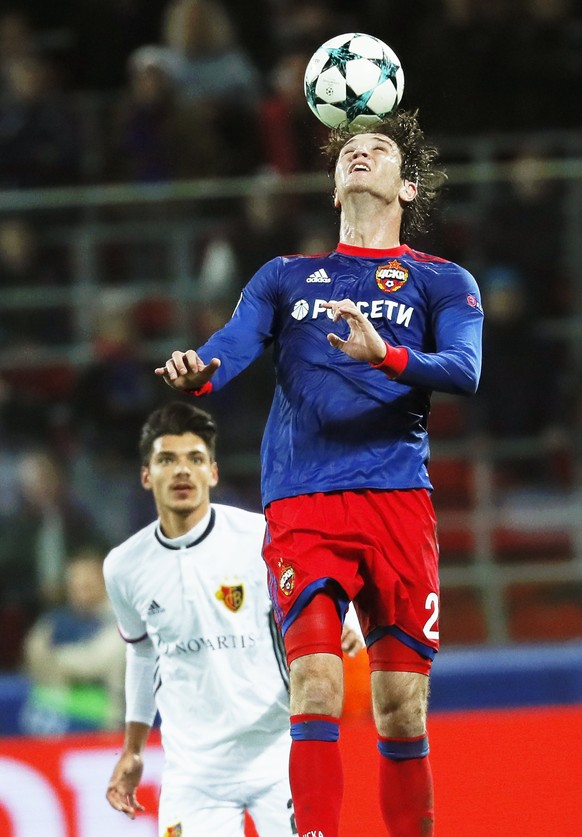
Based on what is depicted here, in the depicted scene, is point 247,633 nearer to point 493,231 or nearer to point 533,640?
point 533,640

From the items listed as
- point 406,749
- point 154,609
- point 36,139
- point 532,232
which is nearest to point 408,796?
point 406,749

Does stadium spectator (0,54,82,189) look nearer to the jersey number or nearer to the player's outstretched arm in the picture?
the player's outstretched arm

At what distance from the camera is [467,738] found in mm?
4668

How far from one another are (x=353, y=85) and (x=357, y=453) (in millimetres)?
1147

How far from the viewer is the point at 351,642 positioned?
403 cm

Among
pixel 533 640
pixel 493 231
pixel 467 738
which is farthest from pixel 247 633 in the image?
pixel 493 231

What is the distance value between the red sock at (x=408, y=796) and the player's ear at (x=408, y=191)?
148 centimetres

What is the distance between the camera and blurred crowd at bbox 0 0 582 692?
731cm

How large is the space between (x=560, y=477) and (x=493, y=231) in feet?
4.59

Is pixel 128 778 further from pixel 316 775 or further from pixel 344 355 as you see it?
pixel 344 355

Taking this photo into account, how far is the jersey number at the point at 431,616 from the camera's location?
3562mm

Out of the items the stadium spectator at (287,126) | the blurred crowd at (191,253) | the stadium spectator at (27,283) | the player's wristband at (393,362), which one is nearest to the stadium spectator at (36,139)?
the blurred crowd at (191,253)

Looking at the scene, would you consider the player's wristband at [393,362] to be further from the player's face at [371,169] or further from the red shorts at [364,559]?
the player's face at [371,169]

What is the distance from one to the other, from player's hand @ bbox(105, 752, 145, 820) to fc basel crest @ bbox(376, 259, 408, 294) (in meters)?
1.80
